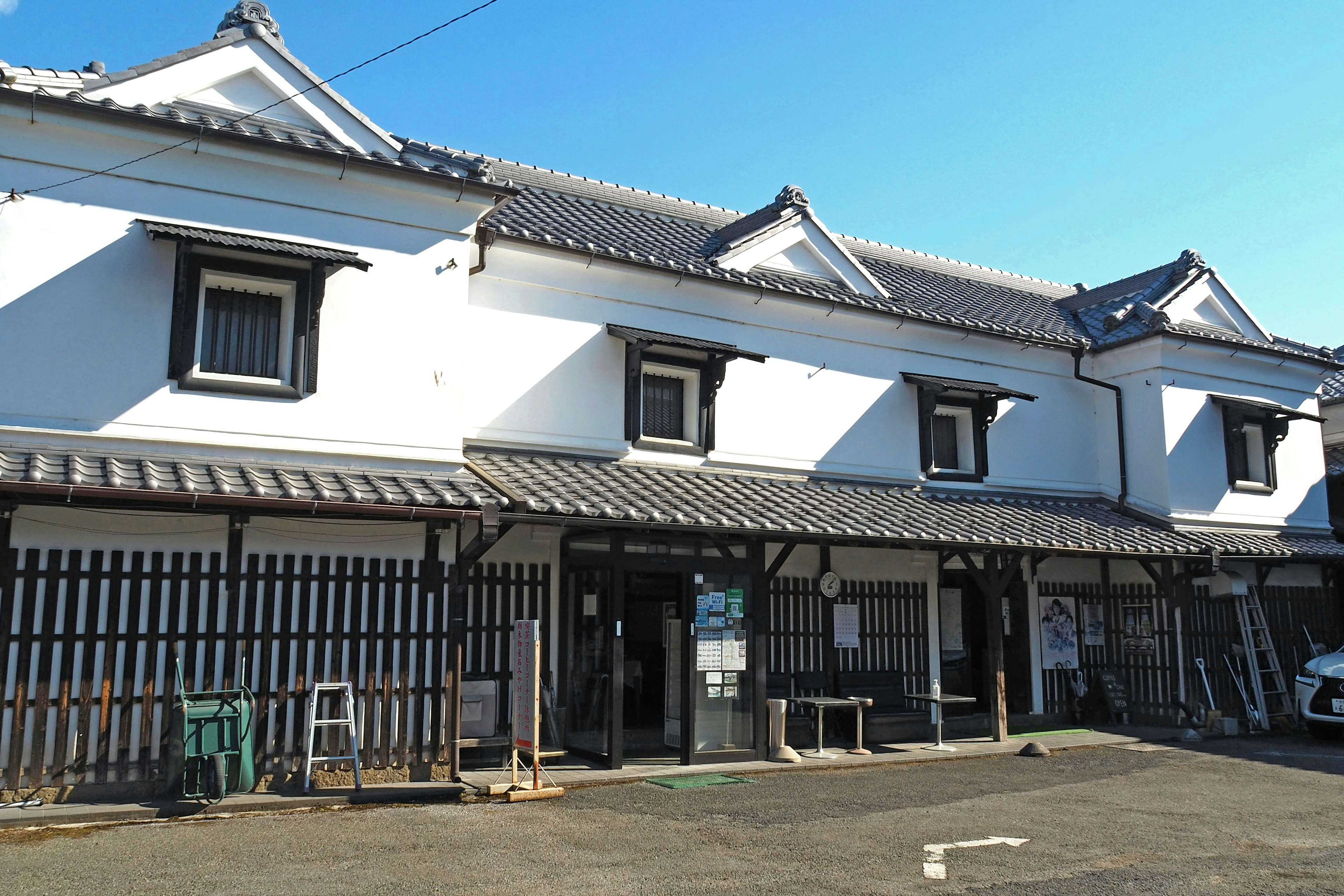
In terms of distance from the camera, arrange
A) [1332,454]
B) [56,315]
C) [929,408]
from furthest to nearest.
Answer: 1. [1332,454]
2. [929,408]
3. [56,315]

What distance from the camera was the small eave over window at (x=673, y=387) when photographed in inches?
501

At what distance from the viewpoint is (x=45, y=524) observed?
854cm

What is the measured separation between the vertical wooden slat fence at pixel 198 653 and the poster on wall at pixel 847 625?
18.7 ft

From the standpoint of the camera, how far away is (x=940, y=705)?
1305 cm

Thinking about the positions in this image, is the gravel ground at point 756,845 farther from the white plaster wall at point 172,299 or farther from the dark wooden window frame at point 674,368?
the dark wooden window frame at point 674,368

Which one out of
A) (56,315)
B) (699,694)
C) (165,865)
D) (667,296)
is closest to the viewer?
(165,865)

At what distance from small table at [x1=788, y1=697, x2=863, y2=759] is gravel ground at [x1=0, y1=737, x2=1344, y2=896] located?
145cm

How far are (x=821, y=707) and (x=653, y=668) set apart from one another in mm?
2912

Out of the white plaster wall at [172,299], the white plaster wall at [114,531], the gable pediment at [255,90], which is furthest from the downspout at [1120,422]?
the white plaster wall at [114,531]

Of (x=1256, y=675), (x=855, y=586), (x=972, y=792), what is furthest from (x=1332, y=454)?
(x=972, y=792)

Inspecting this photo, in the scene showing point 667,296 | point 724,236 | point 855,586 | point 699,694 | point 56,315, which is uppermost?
point 724,236

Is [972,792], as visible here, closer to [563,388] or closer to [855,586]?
[855,586]

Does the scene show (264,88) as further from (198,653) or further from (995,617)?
(995,617)

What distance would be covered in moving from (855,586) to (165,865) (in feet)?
31.2
